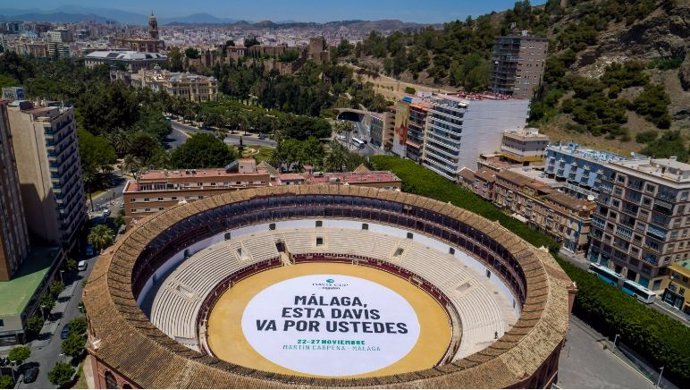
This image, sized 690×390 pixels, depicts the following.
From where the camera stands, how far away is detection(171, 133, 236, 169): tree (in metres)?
98.6

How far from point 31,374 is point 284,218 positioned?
3467cm

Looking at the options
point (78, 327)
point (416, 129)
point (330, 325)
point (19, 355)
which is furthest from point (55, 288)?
point (416, 129)

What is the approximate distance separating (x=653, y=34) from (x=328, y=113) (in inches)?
3973

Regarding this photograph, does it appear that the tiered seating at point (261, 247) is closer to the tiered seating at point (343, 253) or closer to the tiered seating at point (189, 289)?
the tiered seating at point (343, 253)

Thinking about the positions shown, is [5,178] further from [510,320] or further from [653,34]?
[653,34]

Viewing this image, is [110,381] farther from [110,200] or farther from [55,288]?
[110,200]

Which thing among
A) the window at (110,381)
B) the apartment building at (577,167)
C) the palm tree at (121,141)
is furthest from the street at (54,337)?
the apartment building at (577,167)

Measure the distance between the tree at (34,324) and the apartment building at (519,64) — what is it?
408 ft

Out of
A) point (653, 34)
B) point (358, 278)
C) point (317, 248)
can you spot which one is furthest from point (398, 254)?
point (653, 34)

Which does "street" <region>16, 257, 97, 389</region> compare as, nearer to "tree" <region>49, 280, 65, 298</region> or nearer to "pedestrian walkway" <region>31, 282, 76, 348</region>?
"pedestrian walkway" <region>31, 282, 76, 348</region>

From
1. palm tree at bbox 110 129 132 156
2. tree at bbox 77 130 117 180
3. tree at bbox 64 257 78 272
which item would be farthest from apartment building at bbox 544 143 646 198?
palm tree at bbox 110 129 132 156

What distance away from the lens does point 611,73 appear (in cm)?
12575

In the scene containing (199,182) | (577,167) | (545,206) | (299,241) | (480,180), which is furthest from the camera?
(480,180)

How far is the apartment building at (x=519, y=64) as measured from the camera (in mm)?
132750
